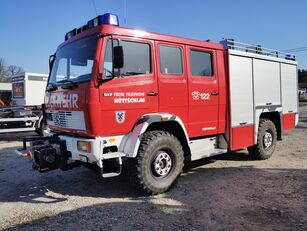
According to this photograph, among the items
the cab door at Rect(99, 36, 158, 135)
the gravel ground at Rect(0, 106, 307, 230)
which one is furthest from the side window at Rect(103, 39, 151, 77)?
the gravel ground at Rect(0, 106, 307, 230)

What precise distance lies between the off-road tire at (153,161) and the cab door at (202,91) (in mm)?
679

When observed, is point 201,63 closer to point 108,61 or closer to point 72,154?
point 108,61

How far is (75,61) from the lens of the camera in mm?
5285

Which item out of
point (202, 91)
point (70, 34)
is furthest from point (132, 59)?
point (202, 91)


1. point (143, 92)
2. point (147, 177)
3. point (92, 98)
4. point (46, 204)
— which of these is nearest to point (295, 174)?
point (147, 177)

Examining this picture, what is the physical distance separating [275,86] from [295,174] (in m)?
2.72

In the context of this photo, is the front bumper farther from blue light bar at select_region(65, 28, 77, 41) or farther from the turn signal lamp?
blue light bar at select_region(65, 28, 77, 41)

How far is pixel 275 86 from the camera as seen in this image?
8133 mm

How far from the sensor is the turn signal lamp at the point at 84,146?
15.3 ft

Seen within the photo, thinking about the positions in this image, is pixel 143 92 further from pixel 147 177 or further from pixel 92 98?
pixel 147 177

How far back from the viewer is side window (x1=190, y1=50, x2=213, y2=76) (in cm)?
605

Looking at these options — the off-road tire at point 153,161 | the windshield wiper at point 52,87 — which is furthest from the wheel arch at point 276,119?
the windshield wiper at point 52,87

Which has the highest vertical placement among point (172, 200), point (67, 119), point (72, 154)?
point (67, 119)

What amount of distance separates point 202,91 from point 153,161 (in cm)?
183
